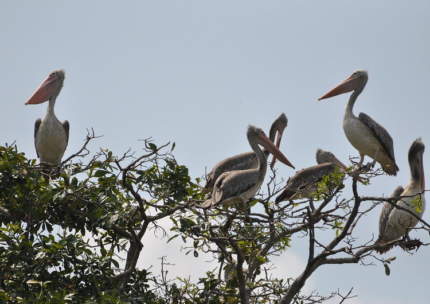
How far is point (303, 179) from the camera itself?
10.7 metres

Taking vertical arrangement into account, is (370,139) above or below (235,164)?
above

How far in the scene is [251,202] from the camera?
289 inches

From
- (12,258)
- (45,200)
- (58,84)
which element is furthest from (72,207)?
(58,84)

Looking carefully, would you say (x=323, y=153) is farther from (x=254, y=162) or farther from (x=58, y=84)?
(x=58, y=84)

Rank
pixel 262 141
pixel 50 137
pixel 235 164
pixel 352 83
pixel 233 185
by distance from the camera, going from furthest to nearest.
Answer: pixel 352 83 → pixel 50 137 → pixel 235 164 → pixel 262 141 → pixel 233 185

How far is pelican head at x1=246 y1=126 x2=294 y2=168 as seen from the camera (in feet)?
32.0

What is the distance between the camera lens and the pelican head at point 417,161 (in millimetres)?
9883

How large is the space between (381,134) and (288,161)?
1.58 metres

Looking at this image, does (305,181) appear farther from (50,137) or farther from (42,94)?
(42,94)

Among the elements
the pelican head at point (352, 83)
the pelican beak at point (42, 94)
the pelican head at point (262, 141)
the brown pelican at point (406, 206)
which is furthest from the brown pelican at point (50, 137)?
the brown pelican at point (406, 206)

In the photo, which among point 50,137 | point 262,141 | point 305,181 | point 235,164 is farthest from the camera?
point 50,137

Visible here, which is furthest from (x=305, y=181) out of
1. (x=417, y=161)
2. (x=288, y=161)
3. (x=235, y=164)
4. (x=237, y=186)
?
(x=237, y=186)

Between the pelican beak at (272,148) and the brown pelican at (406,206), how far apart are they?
1386 millimetres

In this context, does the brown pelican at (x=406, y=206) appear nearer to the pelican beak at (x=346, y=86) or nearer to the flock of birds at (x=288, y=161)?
the flock of birds at (x=288, y=161)
